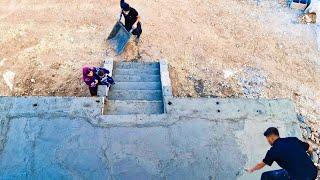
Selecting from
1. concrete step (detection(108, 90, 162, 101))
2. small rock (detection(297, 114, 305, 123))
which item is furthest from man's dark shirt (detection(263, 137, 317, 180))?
small rock (detection(297, 114, 305, 123))

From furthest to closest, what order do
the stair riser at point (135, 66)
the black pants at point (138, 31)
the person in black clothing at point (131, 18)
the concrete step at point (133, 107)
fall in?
the black pants at point (138, 31) < the person in black clothing at point (131, 18) < the stair riser at point (135, 66) < the concrete step at point (133, 107)

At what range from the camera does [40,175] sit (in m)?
6.14

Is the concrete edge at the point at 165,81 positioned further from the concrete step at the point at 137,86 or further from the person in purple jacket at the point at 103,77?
the person in purple jacket at the point at 103,77

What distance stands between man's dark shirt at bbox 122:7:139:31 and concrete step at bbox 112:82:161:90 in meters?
2.01

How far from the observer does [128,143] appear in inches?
261

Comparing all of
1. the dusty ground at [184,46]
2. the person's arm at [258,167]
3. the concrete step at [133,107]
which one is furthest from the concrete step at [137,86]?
the person's arm at [258,167]

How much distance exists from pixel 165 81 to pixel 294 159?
3.51 meters

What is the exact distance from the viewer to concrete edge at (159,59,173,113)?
7540 millimetres

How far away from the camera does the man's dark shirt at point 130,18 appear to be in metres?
9.78

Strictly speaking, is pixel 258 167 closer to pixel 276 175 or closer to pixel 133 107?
pixel 276 175

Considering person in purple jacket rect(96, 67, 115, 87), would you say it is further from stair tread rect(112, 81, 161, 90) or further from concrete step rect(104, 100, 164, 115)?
concrete step rect(104, 100, 164, 115)

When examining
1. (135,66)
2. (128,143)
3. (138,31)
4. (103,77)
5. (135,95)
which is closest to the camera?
(128,143)

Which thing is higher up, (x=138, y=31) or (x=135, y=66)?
(x=138, y=31)

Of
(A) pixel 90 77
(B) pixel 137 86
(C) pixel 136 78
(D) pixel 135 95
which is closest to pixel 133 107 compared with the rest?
(D) pixel 135 95
